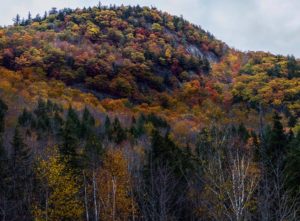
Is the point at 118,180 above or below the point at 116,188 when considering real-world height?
above

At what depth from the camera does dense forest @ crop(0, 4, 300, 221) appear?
31.5 metres

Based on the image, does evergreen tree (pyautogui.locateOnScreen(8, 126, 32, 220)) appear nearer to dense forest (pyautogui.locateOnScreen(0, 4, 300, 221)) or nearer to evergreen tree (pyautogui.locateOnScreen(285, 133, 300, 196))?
dense forest (pyautogui.locateOnScreen(0, 4, 300, 221))

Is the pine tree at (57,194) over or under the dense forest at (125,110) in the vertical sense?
under

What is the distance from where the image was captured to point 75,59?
13850 centimetres

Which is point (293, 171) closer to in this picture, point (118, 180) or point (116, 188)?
point (116, 188)

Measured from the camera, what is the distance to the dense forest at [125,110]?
31.5m

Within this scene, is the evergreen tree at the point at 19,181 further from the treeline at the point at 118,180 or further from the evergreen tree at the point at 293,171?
the evergreen tree at the point at 293,171

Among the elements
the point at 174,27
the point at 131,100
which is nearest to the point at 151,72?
the point at 131,100

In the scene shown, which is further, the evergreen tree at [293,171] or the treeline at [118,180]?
the evergreen tree at [293,171]

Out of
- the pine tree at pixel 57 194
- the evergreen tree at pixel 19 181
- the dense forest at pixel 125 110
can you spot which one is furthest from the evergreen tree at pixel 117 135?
the pine tree at pixel 57 194

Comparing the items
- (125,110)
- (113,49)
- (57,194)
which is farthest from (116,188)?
(113,49)

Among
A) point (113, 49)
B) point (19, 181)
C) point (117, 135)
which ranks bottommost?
point (19, 181)

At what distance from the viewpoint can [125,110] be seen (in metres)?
111

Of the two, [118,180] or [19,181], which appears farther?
[19,181]
